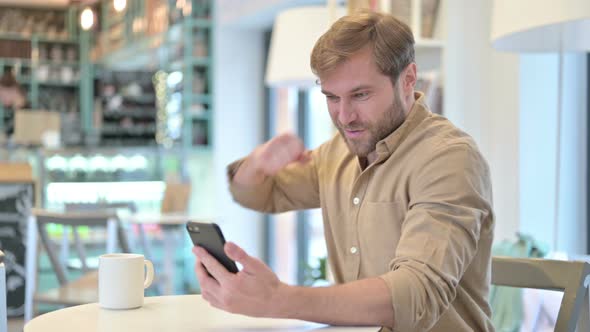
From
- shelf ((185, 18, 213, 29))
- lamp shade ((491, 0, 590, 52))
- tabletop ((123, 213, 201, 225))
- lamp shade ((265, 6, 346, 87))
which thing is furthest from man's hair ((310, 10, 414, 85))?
shelf ((185, 18, 213, 29))

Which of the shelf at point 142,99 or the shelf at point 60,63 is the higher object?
the shelf at point 60,63

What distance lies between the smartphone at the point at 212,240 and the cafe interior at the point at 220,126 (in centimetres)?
21

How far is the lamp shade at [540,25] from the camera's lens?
2209 mm

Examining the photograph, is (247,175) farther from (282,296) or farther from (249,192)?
(282,296)

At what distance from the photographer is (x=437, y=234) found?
136 centimetres

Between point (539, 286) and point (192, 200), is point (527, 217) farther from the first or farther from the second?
point (192, 200)

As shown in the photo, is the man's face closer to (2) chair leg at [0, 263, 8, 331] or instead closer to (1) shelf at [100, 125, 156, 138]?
(2) chair leg at [0, 263, 8, 331]

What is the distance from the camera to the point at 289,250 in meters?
7.49

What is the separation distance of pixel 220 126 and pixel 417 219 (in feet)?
21.3

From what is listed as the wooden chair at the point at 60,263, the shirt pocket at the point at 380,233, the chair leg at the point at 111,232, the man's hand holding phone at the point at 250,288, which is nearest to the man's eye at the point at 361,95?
the shirt pocket at the point at 380,233

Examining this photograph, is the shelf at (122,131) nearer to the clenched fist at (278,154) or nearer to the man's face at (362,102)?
the clenched fist at (278,154)

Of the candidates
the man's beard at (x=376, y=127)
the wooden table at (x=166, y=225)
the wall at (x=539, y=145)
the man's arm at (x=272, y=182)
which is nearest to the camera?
the man's beard at (x=376, y=127)

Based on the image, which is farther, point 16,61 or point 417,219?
point 16,61

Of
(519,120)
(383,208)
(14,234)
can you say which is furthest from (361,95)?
(14,234)
